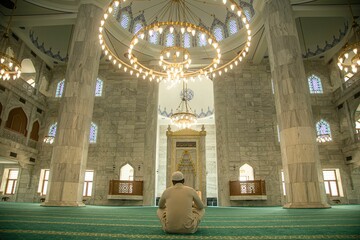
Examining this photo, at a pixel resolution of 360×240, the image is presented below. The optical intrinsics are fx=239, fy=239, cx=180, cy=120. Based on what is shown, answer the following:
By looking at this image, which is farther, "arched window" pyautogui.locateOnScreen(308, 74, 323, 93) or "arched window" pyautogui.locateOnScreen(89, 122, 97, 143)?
"arched window" pyautogui.locateOnScreen(308, 74, 323, 93)

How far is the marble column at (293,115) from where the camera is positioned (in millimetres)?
5773

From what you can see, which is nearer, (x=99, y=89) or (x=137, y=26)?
(x=137, y=26)

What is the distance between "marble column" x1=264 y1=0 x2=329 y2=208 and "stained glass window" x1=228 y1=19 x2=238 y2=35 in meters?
4.44

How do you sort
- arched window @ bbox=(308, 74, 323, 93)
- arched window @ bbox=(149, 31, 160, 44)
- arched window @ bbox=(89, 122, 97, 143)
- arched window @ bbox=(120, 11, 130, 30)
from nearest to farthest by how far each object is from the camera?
arched window @ bbox=(120, 11, 130, 30) → arched window @ bbox=(89, 122, 97, 143) → arched window @ bbox=(308, 74, 323, 93) → arched window @ bbox=(149, 31, 160, 44)

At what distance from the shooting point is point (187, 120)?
10.8m

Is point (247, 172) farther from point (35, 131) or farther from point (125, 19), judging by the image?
point (35, 131)

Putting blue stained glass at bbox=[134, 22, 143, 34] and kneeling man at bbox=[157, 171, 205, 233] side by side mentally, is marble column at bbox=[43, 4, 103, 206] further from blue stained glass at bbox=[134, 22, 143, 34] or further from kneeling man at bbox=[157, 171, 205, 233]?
kneeling man at bbox=[157, 171, 205, 233]

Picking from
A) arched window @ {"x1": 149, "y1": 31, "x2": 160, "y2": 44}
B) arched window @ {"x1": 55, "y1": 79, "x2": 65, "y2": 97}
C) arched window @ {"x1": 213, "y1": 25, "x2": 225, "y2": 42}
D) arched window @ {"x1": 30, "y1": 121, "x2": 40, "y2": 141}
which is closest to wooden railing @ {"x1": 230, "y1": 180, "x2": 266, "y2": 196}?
arched window @ {"x1": 213, "y1": 25, "x2": 225, "y2": 42}

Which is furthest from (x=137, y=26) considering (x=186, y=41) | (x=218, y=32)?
(x=218, y=32)

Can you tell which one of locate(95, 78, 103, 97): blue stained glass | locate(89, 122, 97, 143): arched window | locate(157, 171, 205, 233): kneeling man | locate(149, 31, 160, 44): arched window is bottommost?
locate(157, 171, 205, 233): kneeling man

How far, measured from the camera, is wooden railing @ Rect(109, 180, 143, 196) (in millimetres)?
10406

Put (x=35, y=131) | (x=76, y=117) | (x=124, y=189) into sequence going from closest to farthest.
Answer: (x=76, y=117)
(x=124, y=189)
(x=35, y=131)

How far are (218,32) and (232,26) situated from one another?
0.78m

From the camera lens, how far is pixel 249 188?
33.7 feet
